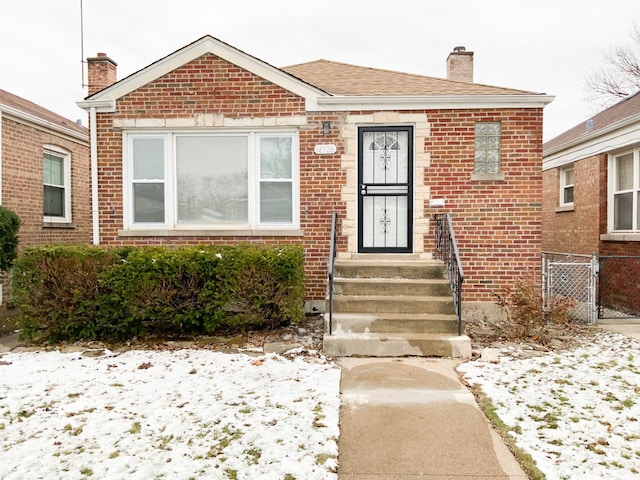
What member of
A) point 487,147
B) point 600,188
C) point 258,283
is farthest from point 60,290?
point 600,188

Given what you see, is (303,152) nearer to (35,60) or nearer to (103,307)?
(103,307)

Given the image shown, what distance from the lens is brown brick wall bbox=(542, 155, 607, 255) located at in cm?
941

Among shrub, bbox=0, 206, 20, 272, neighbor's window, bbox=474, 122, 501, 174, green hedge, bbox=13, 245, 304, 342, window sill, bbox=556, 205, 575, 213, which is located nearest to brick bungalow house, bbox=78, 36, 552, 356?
neighbor's window, bbox=474, 122, 501, 174

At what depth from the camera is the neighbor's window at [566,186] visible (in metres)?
11.2

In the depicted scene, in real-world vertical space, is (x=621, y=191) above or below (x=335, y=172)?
below

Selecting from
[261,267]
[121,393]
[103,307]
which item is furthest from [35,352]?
[261,267]

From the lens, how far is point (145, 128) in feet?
25.3

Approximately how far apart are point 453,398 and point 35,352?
5351 mm

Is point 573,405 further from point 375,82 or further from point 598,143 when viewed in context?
point 598,143

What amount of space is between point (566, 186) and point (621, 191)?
7.55 feet

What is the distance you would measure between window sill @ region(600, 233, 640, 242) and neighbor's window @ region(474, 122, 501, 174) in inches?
128

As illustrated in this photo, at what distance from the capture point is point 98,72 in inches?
344

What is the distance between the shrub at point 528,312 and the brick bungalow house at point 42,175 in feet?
25.1

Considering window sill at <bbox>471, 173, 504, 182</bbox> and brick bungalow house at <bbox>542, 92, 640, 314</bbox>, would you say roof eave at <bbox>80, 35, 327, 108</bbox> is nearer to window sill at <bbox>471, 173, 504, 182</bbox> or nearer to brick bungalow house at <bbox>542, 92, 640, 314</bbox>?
window sill at <bbox>471, 173, 504, 182</bbox>
